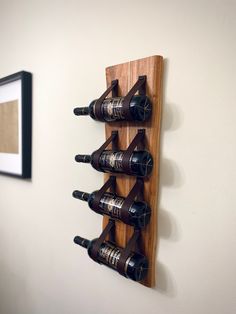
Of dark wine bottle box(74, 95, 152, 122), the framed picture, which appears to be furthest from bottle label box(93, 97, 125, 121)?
the framed picture

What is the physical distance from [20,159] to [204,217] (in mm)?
847

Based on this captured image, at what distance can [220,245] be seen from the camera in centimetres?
55

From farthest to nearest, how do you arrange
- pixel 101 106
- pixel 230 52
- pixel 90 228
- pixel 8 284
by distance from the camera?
pixel 8 284, pixel 90 228, pixel 101 106, pixel 230 52

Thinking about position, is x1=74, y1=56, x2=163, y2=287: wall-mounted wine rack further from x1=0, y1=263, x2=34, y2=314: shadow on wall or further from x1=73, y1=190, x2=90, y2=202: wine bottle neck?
x1=0, y1=263, x2=34, y2=314: shadow on wall

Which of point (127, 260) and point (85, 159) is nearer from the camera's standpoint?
point (127, 260)

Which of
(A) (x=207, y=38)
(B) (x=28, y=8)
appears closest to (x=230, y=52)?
(A) (x=207, y=38)

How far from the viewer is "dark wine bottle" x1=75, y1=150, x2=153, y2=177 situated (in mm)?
607

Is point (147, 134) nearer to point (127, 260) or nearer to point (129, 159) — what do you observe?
point (129, 159)

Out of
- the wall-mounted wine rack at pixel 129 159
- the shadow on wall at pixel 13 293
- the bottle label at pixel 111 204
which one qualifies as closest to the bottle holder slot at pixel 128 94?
the wall-mounted wine rack at pixel 129 159

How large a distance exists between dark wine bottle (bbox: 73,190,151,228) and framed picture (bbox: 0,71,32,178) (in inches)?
20.8

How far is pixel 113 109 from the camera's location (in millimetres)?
646

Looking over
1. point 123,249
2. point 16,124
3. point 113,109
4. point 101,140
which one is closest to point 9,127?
point 16,124

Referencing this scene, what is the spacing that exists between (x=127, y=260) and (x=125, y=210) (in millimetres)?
135

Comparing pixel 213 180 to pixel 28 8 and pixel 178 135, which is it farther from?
pixel 28 8
